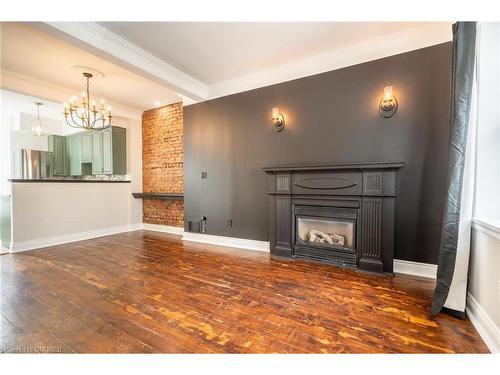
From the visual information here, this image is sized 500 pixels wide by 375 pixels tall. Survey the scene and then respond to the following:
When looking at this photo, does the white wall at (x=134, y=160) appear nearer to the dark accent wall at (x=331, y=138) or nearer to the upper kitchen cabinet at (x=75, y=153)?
the upper kitchen cabinet at (x=75, y=153)

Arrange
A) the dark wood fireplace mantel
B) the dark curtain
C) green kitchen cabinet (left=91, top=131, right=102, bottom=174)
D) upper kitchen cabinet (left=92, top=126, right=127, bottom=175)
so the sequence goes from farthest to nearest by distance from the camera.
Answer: green kitchen cabinet (left=91, top=131, right=102, bottom=174) → upper kitchen cabinet (left=92, top=126, right=127, bottom=175) → the dark wood fireplace mantel → the dark curtain

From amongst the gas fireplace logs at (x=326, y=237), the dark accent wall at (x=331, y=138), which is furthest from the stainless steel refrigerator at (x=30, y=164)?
the gas fireplace logs at (x=326, y=237)

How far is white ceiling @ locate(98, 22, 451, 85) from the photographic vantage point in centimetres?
249

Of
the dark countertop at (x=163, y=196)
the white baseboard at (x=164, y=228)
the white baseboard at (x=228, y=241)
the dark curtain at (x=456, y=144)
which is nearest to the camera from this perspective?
the dark curtain at (x=456, y=144)

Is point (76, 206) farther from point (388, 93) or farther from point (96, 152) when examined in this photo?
point (388, 93)

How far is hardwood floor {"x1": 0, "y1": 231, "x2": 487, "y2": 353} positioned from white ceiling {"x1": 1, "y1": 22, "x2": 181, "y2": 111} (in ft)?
9.27

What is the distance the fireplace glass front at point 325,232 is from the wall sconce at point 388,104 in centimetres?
142

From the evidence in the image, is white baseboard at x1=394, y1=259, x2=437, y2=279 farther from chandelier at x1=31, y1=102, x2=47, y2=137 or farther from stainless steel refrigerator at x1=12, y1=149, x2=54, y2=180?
stainless steel refrigerator at x1=12, y1=149, x2=54, y2=180

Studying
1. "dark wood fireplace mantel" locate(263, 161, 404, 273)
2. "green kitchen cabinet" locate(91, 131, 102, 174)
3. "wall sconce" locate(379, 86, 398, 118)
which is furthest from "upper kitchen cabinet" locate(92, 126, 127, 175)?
"wall sconce" locate(379, 86, 398, 118)

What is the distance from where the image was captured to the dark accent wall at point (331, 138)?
2506mm
